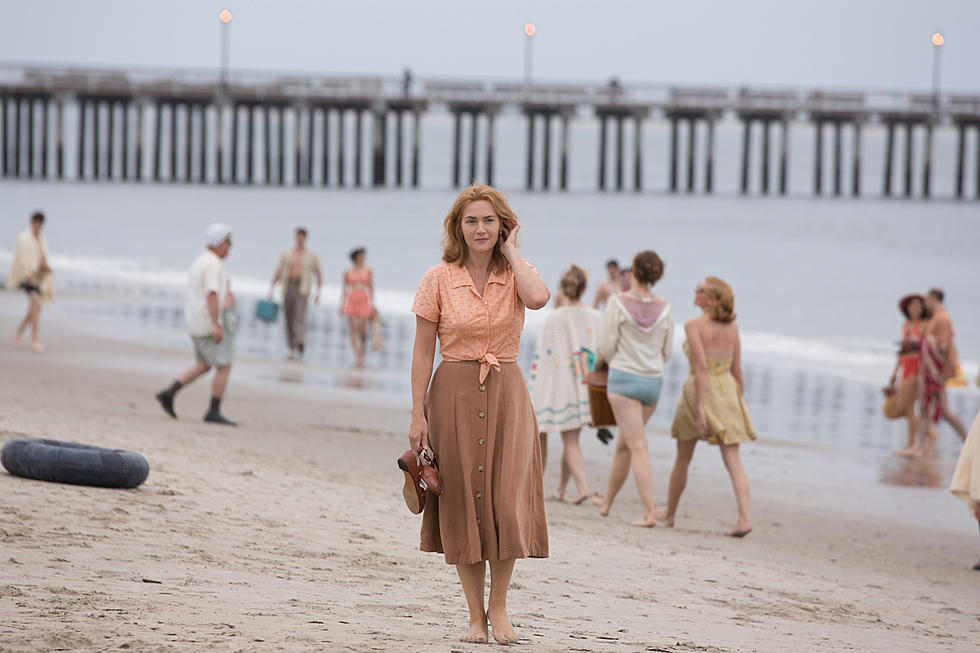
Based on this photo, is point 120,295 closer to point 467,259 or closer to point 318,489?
point 318,489

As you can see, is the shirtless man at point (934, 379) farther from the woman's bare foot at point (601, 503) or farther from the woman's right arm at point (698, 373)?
the woman's right arm at point (698, 373)

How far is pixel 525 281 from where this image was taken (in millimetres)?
3834

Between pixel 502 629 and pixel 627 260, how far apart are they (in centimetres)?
4008

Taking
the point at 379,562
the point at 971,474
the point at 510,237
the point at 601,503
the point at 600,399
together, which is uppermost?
the point at 510,237

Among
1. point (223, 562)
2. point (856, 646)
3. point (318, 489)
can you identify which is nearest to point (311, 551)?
point (223, 562)

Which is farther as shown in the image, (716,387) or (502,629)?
(716,387)

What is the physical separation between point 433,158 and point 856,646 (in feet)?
376

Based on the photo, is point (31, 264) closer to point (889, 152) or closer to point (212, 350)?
point (212, 350)

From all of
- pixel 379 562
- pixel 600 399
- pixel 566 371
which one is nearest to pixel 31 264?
pixel 566 371

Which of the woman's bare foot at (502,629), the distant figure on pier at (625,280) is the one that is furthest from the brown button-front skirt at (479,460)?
the distant figure on pier at (625,280)

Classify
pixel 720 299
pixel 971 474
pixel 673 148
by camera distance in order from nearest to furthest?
1. pixel 971 474
2. pixel 720 299
3. pixel 673 148

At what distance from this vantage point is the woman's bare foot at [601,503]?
7.21 m

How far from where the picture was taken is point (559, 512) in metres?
7.21

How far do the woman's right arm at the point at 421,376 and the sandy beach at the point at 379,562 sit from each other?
2.08ft
